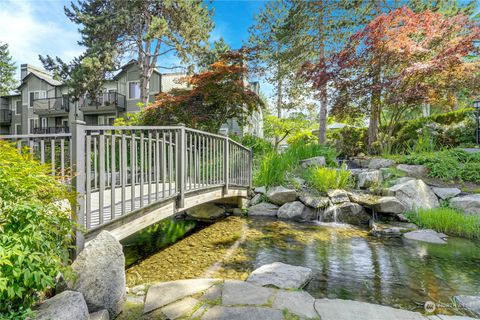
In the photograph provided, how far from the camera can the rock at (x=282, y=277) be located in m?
2.48

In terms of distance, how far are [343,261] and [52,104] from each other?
21632 mm

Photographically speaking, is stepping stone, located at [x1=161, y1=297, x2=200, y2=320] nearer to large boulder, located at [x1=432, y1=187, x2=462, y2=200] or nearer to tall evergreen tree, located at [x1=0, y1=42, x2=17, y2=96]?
large boulder, located at [x1=432, y1=187, x2=462, y2=200]

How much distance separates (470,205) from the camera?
4754 mm

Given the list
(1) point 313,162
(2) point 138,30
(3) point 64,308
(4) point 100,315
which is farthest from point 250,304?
(2) point 138,30

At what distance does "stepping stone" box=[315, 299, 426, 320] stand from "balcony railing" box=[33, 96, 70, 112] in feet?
68.3

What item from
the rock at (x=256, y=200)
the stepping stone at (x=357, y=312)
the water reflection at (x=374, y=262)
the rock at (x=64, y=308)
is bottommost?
the water reflection at (x=374, y=262)

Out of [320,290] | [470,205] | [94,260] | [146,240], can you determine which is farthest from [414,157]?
[94,260]

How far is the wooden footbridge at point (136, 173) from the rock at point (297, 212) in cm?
111

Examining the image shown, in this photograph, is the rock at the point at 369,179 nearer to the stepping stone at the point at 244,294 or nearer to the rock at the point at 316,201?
the rock at the point at 316,201

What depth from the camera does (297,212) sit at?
18.5ft

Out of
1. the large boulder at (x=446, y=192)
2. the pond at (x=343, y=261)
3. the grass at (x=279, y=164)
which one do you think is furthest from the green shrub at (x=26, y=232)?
the large boulder at (x=446, y=192)

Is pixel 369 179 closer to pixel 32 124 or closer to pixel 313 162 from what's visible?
pixel 313 162

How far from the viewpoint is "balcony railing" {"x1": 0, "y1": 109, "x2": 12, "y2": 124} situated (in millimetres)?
21047

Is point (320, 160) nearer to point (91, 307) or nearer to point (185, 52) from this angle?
point (91, 307)
